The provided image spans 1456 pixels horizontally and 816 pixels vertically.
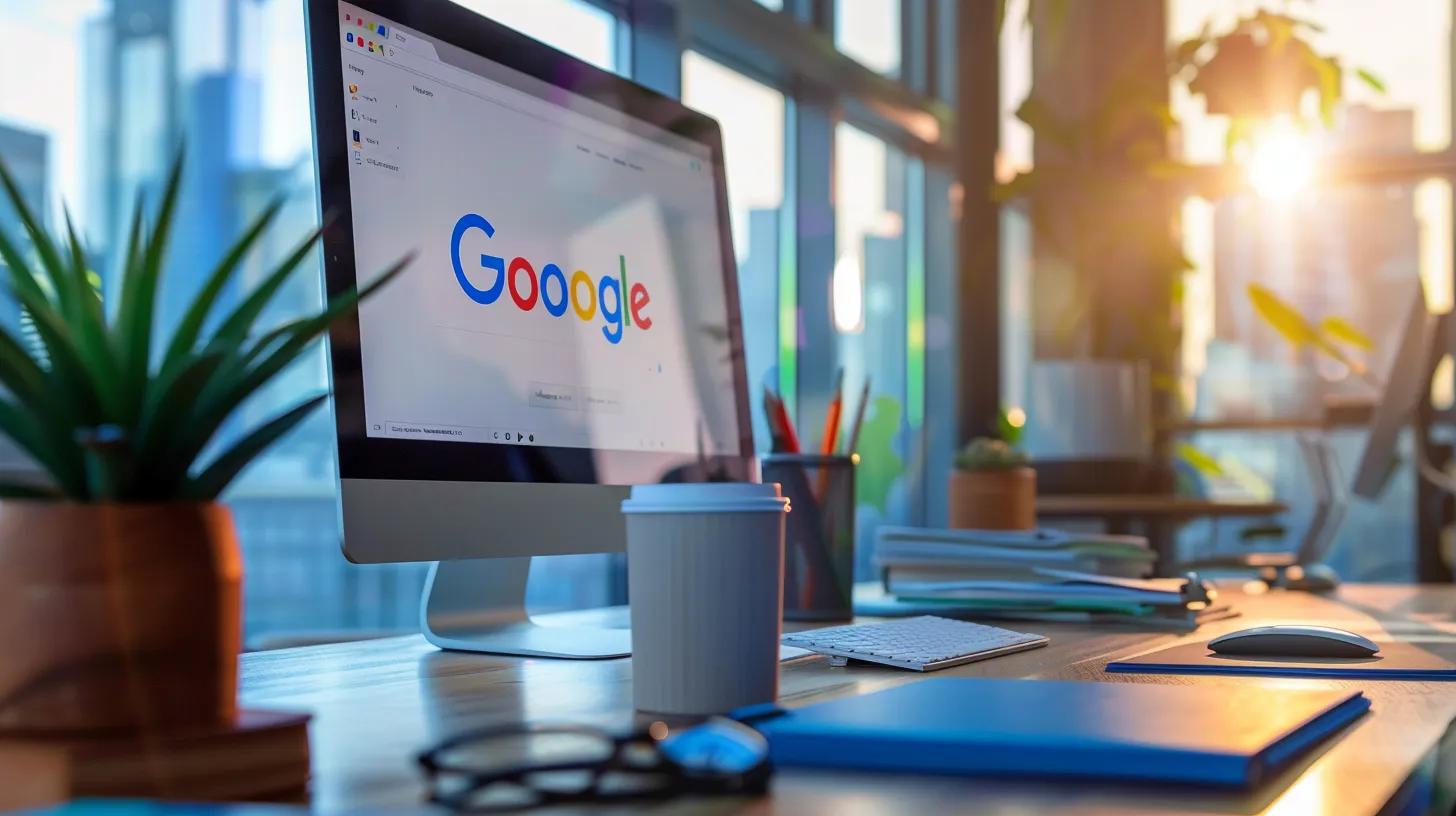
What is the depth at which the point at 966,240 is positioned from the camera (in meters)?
2.79

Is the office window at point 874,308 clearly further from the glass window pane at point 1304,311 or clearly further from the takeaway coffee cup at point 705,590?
the takeaway coffee cup at point 705,590

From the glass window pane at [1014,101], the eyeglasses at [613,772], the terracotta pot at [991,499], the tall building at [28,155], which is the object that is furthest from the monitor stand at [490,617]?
the glass window pane at [1014,101]

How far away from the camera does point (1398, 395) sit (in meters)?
2.29

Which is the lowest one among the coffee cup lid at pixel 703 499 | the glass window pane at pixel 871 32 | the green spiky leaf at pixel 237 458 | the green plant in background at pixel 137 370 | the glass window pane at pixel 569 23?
the coffee cup lid at pixel 703 499

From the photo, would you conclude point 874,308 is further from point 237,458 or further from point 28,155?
point 237,458

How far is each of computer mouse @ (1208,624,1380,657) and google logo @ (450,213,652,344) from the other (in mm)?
555

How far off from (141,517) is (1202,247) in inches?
180

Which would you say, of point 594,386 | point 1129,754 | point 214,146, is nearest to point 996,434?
point 594,386

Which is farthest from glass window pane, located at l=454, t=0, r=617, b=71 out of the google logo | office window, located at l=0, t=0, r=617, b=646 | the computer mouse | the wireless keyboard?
the computer mouse

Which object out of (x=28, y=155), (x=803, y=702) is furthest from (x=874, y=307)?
(x=803, y=702)

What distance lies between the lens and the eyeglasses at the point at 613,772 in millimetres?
489

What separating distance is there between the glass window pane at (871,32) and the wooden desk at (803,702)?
9.13ft

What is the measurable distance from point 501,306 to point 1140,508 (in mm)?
1991

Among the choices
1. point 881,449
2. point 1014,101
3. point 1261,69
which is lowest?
point 881,449
